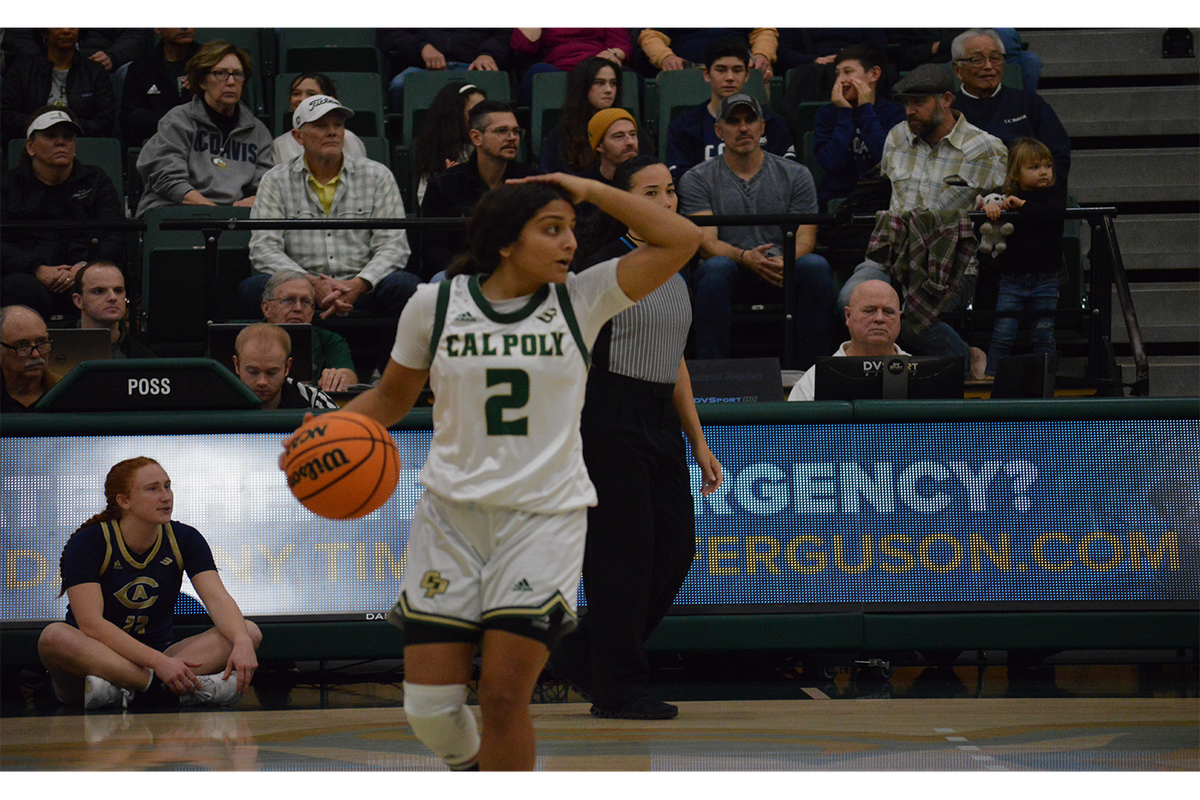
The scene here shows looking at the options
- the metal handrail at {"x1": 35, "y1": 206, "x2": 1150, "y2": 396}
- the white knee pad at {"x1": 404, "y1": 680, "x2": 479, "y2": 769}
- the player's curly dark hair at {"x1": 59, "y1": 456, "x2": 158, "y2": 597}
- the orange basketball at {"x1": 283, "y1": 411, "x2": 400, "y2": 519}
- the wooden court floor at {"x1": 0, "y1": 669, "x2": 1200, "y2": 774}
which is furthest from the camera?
the metal handrail at {"x1": 35, "y1": 206, "x2": 1150, "y2": 396}

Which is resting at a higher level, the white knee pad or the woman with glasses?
the woman with glasses

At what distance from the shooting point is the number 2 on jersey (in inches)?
156

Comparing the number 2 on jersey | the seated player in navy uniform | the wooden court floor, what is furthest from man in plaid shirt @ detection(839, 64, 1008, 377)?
the number 2 on jersey

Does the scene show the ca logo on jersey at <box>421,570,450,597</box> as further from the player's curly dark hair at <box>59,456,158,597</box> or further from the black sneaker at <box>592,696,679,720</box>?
the player's curly dark hair at <box>59,456,158,597</box>

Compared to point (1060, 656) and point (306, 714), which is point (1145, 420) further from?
point (306, 714)

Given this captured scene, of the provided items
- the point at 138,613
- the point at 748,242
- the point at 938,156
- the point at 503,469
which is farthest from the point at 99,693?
the point at 938,156

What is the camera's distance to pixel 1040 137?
9.76 m

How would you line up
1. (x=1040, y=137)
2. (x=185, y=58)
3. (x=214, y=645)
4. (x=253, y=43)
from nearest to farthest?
(x=214, y=645) < (x=1040, y=137) < (x=185, y=58) < (x=253, y=43)

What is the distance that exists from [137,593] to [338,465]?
118 inches

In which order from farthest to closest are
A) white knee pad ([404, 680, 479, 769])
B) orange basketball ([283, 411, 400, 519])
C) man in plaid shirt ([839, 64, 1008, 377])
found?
man in plaid shirt ([839, 64, 1008, 377])
orange basketball ([283, 411, 400, 519])
white knee pad ([404, 680, 479, 769])

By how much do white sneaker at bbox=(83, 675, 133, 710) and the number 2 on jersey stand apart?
3.41 metres

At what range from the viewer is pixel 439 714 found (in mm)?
3895

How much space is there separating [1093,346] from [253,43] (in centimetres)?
747

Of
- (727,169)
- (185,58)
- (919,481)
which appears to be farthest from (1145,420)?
(185,58)
